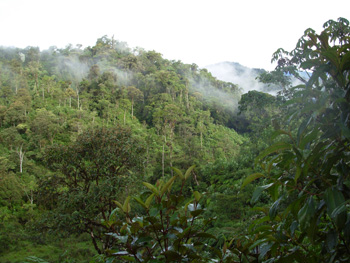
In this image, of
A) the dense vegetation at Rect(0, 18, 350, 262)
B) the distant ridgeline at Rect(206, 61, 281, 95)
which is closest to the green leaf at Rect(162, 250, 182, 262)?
the dense vegetation at Rect(0, 18, 350, 262)

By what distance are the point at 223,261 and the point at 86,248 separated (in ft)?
29.8

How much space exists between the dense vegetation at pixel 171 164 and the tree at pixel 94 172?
0.03m

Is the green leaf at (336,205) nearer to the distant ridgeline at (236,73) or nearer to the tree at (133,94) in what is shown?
the tree at (133,94)

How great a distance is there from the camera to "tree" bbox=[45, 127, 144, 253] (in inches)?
210

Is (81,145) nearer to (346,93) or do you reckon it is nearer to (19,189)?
(346,93)

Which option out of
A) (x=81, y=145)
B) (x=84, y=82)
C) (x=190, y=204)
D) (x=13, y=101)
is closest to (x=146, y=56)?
(x=84, y=82)

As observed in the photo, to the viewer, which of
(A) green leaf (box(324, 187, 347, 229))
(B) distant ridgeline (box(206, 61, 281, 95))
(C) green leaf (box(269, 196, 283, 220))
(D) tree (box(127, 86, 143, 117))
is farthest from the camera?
(B) distant ridgeline (box(206, 61, 281, 95))

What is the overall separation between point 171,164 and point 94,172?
5817 mm

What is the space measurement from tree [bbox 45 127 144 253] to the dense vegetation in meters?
0.03

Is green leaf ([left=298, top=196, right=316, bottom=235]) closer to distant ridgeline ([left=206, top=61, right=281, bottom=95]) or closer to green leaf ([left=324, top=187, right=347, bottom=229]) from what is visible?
green leaf ([left=324, top=187, right=347, bottom=229])

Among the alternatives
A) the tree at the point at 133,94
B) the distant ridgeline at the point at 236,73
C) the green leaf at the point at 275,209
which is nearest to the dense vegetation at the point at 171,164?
the green leaf at the point at 275,209

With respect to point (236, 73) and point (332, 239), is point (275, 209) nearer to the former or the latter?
point (332, 239)

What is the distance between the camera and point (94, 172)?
6082 mm

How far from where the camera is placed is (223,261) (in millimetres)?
820
